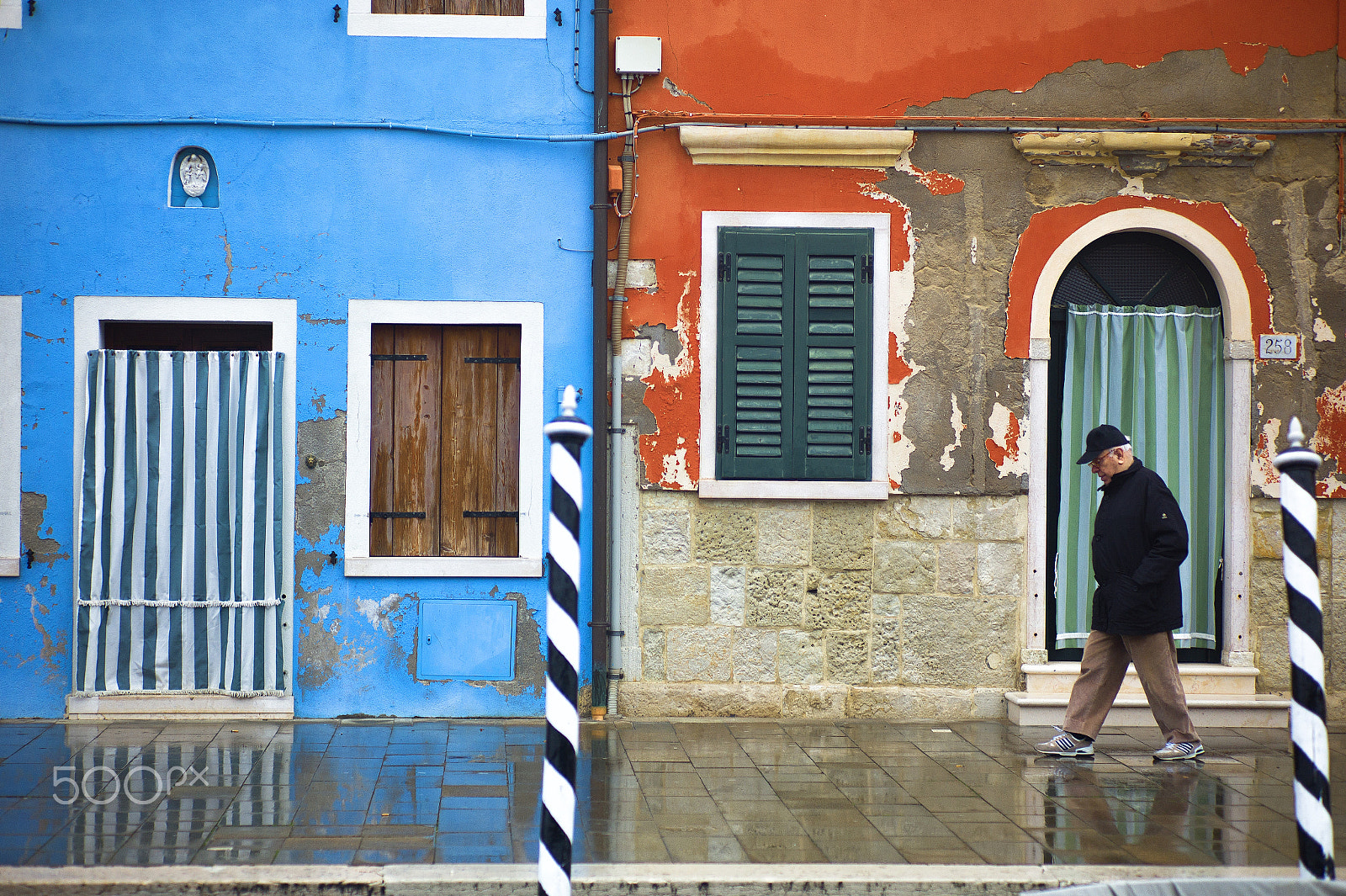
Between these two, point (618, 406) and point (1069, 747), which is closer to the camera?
point (1069, 747)

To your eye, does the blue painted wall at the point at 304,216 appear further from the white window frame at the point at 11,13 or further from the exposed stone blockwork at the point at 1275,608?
the exposed stone blockwork at the point at 1275,608

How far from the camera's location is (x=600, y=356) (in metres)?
7.88

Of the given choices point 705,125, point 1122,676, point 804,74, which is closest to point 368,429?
point 705,125

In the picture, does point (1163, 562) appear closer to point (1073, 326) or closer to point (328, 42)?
point (1073, 326)

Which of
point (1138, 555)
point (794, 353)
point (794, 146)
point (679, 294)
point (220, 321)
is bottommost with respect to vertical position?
point (1138, 555)

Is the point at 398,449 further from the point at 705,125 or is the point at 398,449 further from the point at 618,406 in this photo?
the point at 705,125

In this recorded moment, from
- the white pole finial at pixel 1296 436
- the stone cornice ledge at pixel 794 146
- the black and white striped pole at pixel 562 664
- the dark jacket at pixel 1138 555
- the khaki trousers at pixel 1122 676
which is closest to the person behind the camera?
the black and white striped pole at pixel 562 664

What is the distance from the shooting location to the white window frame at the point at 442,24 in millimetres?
7836

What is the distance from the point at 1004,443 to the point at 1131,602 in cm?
170

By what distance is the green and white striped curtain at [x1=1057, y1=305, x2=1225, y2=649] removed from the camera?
8.15 meters

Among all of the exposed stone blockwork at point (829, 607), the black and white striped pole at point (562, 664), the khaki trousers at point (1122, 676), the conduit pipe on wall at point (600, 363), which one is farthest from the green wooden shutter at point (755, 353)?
the black and white striped pole at point (562, 664)

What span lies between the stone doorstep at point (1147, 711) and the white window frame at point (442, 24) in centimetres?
547

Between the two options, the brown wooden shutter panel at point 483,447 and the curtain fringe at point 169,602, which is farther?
the brown wooden shutter panel at point 483,447

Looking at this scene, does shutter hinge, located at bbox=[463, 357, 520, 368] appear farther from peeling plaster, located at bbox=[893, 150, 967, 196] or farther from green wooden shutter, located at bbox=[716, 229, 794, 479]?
peeling plaster, located at bbox=[893, 150, 967, 196]
